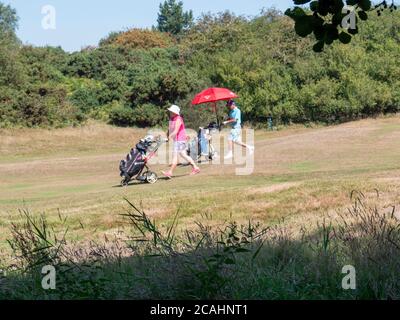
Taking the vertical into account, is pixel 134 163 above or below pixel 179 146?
below

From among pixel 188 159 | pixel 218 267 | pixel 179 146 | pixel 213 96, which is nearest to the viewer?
pixel 218 267

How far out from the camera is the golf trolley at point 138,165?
17.1 meters

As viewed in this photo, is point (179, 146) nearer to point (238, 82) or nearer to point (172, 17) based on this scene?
point (238, 82)

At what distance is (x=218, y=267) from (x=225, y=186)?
10.1m

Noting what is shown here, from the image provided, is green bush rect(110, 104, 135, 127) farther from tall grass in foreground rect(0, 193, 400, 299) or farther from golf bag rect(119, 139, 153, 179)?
tall grass in foreground rect(0, 193, 400, 299)

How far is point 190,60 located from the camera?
49156 mm

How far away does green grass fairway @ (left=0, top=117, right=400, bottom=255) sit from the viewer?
10906mm

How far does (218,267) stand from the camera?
16.1 ft

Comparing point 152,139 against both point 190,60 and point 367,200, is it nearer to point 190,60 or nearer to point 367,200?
point 367,200

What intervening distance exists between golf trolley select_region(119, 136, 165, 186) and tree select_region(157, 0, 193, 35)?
299 feet

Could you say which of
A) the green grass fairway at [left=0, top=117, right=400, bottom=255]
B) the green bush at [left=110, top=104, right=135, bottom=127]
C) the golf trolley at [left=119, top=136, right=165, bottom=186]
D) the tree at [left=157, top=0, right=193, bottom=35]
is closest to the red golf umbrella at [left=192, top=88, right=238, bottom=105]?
the green grass fairway at [left=0, top=117, right=400, bottom=255]

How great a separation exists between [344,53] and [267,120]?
253 inches

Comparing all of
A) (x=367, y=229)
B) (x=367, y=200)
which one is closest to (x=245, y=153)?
(x=367, y=200)

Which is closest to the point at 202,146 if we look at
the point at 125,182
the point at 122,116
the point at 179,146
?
the point at 179,146
